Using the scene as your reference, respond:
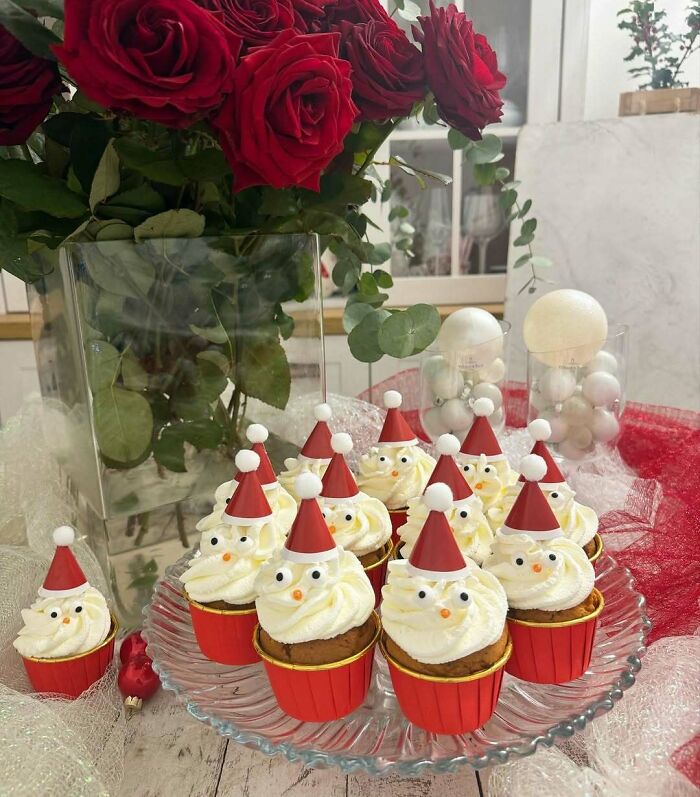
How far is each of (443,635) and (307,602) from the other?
4.2 inches

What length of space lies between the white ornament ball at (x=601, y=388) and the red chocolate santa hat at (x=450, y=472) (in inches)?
13.7

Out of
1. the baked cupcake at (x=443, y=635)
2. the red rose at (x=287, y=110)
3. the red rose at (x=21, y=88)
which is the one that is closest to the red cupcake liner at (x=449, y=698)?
the baked cupcake at (x=443, y=635)

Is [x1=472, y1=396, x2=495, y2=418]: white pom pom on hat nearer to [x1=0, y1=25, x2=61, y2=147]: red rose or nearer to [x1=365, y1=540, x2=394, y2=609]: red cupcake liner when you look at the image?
[x1=365, y1=540, x2=394, y2=609]: red cupcake liner

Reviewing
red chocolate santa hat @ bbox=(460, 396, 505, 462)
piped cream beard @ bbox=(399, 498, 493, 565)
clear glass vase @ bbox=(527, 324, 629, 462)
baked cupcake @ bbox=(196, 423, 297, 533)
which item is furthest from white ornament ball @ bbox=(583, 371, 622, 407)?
baked cupcake @ bbox=(196, 423, 297, 533)

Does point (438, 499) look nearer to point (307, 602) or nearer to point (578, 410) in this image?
point (307, 602)

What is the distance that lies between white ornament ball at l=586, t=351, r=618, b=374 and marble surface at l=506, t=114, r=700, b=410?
26.4 inches

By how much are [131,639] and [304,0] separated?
59cm

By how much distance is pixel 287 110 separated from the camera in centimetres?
55

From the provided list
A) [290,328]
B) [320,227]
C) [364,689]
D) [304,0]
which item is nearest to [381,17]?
[304,0]

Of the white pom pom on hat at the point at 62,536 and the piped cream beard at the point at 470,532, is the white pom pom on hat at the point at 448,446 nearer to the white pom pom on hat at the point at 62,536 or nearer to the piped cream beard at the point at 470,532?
the piped cream beard at the point at 470,532

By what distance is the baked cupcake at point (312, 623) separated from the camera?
22.0 inches

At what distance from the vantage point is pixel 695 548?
725 mm

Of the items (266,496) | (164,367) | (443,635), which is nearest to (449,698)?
(443,635)

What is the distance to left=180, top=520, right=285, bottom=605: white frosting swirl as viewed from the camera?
0.63 meters
